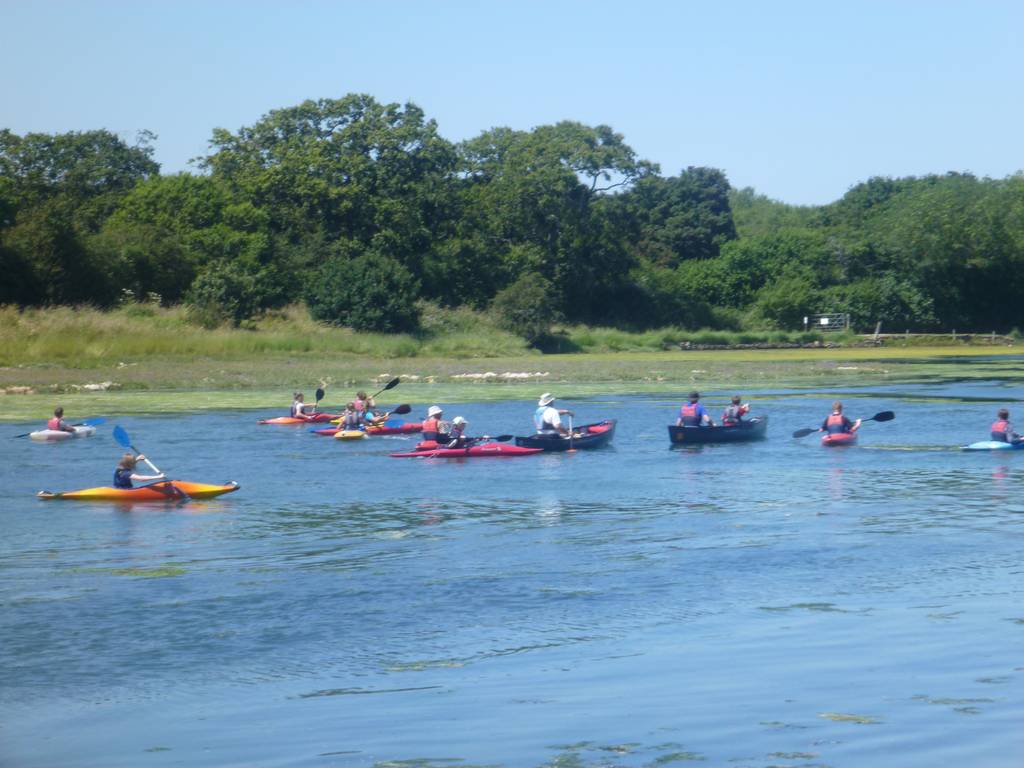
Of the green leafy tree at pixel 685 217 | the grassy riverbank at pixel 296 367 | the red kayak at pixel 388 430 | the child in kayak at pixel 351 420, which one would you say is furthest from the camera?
the green leafy tree at pixel 685 217

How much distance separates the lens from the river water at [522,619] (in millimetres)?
10539

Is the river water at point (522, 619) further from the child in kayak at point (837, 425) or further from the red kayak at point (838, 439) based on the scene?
the child in kayak at point (837, 425)

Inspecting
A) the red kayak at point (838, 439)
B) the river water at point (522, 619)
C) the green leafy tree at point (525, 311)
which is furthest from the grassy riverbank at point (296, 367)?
the river water at point (522, 619)

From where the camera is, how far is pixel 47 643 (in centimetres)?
1451

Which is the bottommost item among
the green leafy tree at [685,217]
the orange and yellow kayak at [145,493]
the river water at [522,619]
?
the river water at [522,619]

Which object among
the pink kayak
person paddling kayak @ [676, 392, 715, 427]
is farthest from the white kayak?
person paddling kayak @ [676, 392, 715, 427]

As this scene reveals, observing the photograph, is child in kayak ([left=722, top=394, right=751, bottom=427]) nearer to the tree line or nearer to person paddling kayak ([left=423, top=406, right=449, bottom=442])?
person paddling kayak ([left=423, top=406, right=449, bottom=442])

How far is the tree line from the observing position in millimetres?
70562

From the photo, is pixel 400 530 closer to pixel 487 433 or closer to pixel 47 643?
pixel 47 643

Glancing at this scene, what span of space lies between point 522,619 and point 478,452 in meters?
16.6

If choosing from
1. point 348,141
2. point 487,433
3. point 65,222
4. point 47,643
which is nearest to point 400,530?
point 47,643

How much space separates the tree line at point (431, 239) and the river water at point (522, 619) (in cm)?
4171

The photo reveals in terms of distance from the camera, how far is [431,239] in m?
85.9

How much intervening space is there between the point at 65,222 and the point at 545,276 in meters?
31.8
